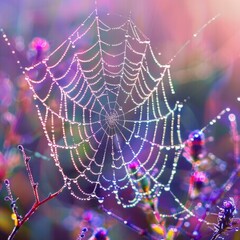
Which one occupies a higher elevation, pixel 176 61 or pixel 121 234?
pixel 176 61

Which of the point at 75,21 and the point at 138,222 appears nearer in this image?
the point at 138,222

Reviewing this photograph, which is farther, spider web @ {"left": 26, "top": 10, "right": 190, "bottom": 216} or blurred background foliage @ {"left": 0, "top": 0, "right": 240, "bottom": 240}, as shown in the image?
blurred background foliage @ {"left": 0, "top": 0, "right": 240, "bottom": 240}

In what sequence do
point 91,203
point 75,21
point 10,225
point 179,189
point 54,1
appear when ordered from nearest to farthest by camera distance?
point 10,225 < point 91,203 < point 179,189 < point 75,21 < point 54,1

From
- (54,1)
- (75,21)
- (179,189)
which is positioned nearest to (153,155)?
(179,189)

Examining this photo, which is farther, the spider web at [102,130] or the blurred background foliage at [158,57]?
the blurred background foliage at [158,57]

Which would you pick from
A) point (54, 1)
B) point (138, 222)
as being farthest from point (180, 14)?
point (138, 222)

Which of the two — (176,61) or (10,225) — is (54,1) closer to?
(176,61)

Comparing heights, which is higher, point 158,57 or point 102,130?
point 158,57

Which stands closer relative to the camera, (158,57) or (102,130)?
(102,130)

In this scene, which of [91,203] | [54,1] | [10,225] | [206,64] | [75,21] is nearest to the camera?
[10,225]

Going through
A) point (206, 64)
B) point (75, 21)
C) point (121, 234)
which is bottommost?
point (121, 234)

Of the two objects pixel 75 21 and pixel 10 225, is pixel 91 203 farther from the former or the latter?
pixel 75 21
